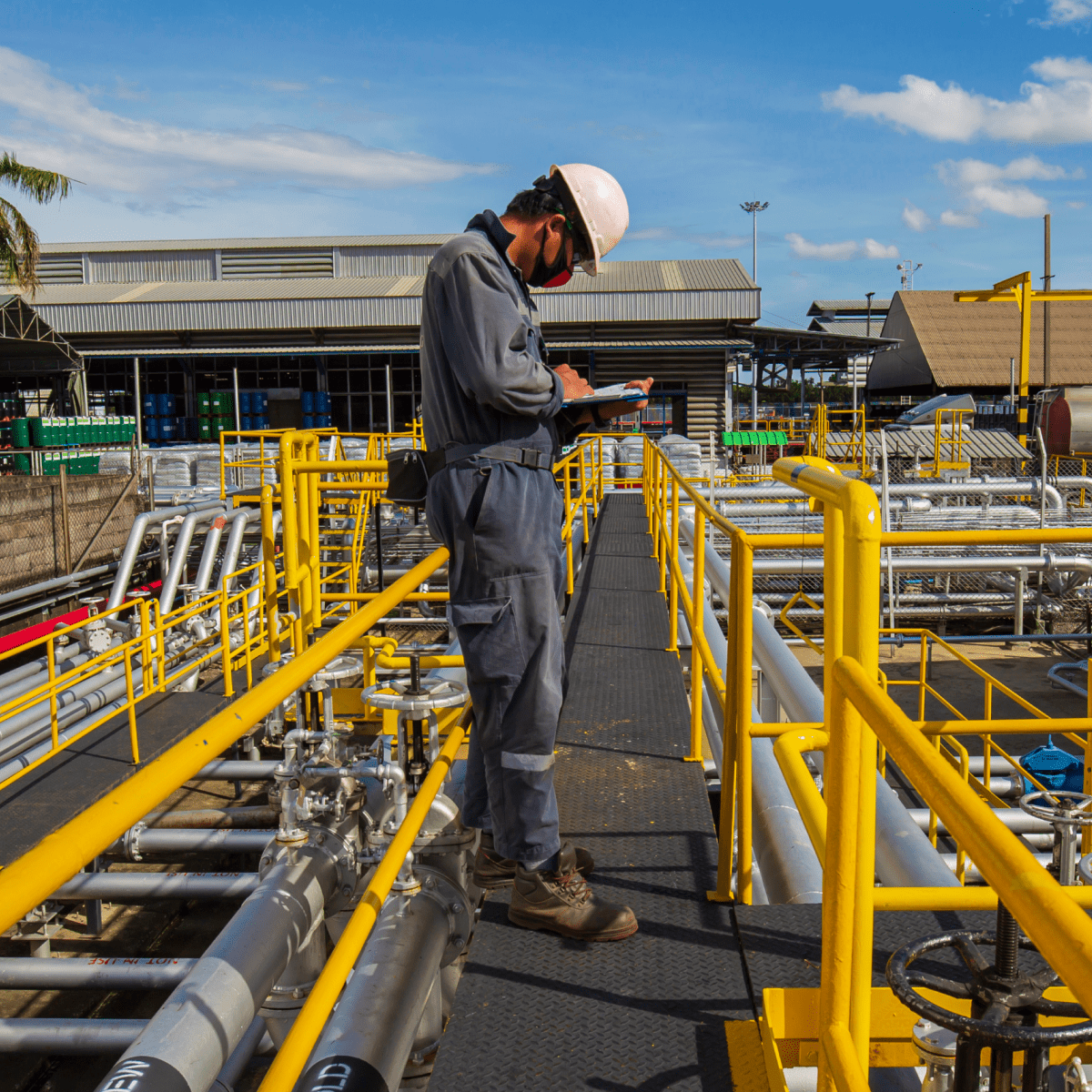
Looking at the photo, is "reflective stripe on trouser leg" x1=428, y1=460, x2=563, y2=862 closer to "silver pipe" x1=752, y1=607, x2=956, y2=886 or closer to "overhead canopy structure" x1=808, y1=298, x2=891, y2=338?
"silver pipe" x1=752, y1=607, x2=956, y2=886

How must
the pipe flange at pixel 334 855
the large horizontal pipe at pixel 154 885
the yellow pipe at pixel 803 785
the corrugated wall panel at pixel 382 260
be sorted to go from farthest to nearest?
the corrugated wall panel at pixel 382 260 → the large horizontal pipe at pixel 154 885 → the pipe flange at pixel 334 855 → the yellow pipe at pixel 803 785

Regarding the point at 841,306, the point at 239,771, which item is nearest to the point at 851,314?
the point at 841,306

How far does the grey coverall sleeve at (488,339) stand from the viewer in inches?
83.9

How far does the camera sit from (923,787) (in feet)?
3.29

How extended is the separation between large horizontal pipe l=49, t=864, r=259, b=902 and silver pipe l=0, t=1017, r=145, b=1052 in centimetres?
147

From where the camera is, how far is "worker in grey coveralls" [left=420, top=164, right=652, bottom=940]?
7.13 feet

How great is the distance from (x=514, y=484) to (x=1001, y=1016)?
1461 millimetres

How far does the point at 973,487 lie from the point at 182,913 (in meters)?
12.6

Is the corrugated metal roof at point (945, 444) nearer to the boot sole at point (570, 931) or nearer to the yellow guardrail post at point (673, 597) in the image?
the yellow guardrail post at point (673, 597)

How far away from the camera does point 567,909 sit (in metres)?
2.46

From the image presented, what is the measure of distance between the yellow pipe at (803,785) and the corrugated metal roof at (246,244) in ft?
116

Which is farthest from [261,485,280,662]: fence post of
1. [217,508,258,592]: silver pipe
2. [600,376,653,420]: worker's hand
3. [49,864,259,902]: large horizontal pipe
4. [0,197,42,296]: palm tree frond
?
[0,197,42,296]: palm tree frond

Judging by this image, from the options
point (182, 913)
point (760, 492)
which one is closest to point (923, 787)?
point (182, 913)

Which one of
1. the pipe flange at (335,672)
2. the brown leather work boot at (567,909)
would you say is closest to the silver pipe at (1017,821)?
the pipe flange at (335,672)
